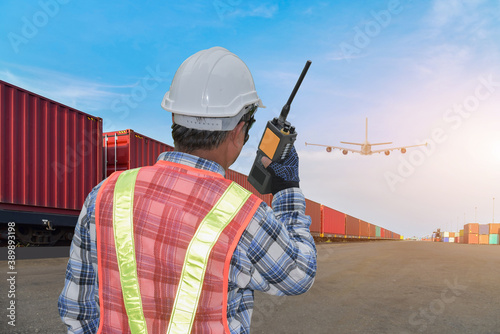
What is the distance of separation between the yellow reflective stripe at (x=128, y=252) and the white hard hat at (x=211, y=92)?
1.08 feet

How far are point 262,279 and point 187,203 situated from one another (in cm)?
36

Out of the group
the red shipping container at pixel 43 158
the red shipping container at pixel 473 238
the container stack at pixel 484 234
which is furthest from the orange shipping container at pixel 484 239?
→ the red shipping container at pixel 43 158

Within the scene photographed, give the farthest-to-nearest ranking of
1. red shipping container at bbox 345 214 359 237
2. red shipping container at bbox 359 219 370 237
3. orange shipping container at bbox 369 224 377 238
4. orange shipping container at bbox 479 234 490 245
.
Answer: orange shipping container at bbox 479 234 490 245
orange shipping container at bbox 369 224 377 238
red shipping container at bbox 359 219 370 237
red shipping container at bbox 345 214 359 237

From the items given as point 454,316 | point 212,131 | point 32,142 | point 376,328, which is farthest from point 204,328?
point 32,142

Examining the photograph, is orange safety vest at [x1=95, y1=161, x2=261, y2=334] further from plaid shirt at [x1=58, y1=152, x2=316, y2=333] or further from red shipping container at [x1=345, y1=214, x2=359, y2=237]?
red shipping container at [x1=345, y1=214, x2=359, y2=237]

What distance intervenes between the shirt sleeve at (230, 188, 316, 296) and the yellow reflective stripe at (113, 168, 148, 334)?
11.9 inches

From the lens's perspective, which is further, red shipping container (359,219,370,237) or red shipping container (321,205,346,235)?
red shipping container (359,219,370,237)

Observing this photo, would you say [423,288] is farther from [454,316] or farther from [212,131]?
[212,131]

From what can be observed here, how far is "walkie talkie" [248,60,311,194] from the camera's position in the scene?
1579 millimetres

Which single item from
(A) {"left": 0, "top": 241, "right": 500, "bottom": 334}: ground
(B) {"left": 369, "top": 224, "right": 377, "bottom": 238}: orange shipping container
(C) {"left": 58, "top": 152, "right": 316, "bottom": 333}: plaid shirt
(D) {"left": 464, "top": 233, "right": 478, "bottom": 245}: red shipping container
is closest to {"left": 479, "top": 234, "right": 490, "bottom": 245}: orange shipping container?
(D) {"left": 464, "top": 233, "right": 478, "bottom": 245}: red shipping container

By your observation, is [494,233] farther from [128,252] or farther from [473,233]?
[128,252]

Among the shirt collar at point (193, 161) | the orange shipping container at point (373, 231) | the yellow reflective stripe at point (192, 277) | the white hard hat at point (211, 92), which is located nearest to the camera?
the yellow reflective stripe at point (192, 277)

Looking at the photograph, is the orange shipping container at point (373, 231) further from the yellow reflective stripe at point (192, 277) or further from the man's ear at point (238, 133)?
the yellow reflective stripe at point (192, 277)

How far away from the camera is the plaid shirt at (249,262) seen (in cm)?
118
